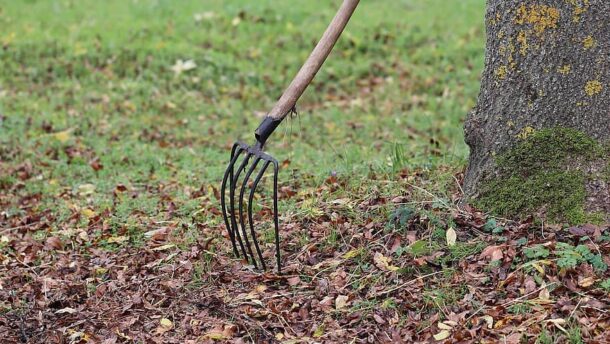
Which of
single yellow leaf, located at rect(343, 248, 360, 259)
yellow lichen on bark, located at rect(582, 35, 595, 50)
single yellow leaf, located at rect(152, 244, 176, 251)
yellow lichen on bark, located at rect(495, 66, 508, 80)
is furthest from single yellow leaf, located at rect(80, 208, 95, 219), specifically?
yellow lichen on bark, located at rect(582, 35, 595, 50)

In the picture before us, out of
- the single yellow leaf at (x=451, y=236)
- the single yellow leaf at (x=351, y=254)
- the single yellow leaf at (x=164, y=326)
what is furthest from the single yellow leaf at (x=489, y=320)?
the single yellow leaf at (x=164, y=326)

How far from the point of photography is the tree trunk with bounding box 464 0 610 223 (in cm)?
353

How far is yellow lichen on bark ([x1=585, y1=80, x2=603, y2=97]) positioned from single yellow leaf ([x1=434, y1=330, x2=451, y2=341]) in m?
1.27

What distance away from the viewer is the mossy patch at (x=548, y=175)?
3.58m

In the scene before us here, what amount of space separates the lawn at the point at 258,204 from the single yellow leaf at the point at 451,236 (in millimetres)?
35

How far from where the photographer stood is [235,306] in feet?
11.8

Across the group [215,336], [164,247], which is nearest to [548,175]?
[215,336]

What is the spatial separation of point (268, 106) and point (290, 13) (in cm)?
229

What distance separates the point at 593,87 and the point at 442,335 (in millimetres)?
1326

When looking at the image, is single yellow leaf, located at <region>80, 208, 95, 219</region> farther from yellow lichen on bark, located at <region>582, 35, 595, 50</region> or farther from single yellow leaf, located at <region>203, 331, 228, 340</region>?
yellow lichen on bark, located at <region>582, 35, 595, 50</region>

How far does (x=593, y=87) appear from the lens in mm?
3553

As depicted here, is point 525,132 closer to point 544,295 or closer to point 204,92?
point 544,295

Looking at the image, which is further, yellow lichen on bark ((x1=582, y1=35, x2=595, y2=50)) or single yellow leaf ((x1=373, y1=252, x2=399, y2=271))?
single yellow leaf ((x1=373, y1=252, x2=399, y2=271))

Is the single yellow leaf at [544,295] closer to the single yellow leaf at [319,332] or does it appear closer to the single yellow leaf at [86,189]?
the single yellow leaf at [319,332]
